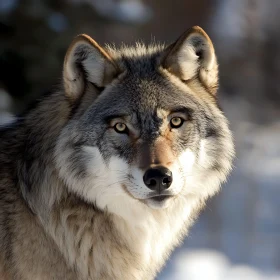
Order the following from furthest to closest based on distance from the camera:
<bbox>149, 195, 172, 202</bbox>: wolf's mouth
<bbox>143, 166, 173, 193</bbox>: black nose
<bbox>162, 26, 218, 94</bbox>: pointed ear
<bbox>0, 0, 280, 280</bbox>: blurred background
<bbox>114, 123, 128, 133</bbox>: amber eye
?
<bbox>0, 0, 280, 280</bbox>: blurred background < <bbox>162, 26, 218, 94</bbox>: pointed ear < <bbox>114, 123, 128, 133</bbox>: amber eye < <bbox>149, 195, 172, 202</bbox>: wolf's mouth < <bbox>143, 166, 173, 193</bbox>: black nose

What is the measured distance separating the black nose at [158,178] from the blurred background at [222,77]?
426 cm

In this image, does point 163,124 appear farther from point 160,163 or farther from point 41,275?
point 41,275

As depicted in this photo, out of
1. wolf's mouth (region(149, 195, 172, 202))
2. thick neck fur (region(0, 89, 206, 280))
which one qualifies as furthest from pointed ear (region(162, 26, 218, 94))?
wolf's mouth (region(149, 195, 172, 202))

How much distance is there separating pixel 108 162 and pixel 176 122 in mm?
434

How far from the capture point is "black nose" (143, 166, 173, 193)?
3.35 meters

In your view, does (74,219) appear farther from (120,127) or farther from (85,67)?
(85,67)

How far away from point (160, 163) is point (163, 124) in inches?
10.7

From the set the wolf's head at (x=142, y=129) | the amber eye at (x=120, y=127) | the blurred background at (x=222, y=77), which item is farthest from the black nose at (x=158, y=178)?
the blurred background at (x=222, y=77)

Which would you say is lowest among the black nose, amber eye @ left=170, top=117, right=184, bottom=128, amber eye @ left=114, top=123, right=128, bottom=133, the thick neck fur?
the thick neck fur

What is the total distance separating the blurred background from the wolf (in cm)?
384

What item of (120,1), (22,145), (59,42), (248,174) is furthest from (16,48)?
(22,145)

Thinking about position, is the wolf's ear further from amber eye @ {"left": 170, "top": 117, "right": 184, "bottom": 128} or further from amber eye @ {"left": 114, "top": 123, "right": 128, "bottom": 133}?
amber eye @ {"left": 170, "top": 117, "right": 184, "bottom": 128}

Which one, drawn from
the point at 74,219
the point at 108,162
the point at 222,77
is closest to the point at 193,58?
the point at 108,162

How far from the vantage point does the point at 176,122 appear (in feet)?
12.0
